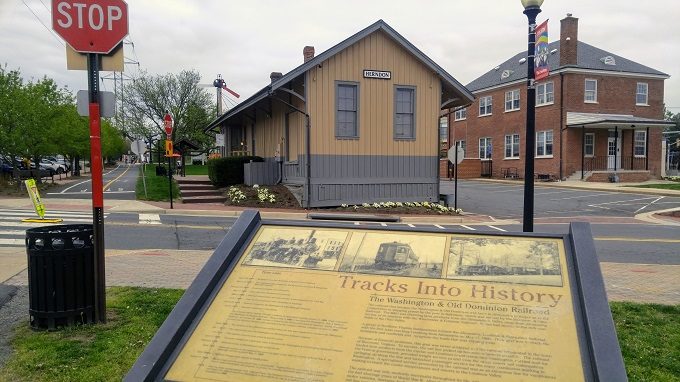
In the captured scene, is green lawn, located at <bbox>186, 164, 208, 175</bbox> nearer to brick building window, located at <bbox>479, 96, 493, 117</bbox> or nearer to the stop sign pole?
brick building window, located at <bbox>479, 96, 493, 117</bbox>

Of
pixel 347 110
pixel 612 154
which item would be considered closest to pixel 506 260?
pixel 347 110

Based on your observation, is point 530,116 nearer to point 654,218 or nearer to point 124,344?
point 124,344

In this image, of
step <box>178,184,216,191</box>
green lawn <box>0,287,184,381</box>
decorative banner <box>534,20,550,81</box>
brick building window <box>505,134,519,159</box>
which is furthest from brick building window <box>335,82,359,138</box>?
brick building window <box>505,134,519,159</box>

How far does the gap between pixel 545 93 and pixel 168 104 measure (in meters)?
41.2

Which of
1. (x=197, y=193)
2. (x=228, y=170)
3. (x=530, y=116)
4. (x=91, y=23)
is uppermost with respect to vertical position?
(x=91, y=23)

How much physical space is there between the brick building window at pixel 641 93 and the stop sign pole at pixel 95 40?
40.5 m

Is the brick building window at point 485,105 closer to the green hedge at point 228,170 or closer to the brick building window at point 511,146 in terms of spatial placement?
the brick building window at point 511,146

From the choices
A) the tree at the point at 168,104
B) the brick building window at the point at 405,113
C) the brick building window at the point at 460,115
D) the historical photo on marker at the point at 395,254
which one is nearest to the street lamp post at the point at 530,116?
the historical photo on marker at the point at 395,254

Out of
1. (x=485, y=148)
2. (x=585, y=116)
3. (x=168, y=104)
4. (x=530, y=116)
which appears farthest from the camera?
(x=168, y=104)

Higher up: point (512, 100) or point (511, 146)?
point (512, 100)

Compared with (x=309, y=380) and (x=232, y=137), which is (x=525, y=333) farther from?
(x=232, y=137)

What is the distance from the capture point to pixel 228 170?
77.3 feet

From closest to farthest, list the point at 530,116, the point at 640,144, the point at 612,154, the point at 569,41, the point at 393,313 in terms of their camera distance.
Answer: the point at 393,313 < the point at 530,116 < the point at 569,41 < the point at 612,154 < the point at 640,144

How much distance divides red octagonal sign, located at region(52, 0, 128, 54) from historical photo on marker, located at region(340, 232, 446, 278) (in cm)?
354
